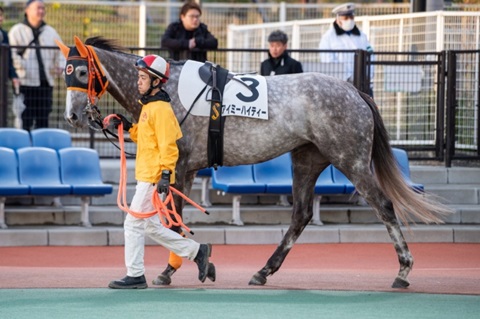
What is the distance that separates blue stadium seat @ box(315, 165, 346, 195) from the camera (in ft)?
52.2

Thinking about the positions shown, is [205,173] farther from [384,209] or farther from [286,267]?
[384,209]

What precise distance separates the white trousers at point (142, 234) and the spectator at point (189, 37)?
6.62m

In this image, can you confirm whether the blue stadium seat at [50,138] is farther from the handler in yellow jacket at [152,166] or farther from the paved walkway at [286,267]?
the handler in yellow jacket at [152,166]

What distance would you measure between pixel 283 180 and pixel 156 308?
267 inches

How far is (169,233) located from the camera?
1059 cm

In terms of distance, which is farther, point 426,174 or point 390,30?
point 390,30

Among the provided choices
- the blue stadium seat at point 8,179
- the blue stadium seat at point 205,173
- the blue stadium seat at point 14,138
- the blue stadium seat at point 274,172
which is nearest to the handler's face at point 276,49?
the blue stadium seat at point 274,172

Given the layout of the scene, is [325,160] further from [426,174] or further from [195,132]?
[426,174]

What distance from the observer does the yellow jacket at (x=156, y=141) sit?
404 inches

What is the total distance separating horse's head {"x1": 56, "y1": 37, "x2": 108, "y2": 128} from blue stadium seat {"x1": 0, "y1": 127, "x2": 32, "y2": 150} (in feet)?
16.8

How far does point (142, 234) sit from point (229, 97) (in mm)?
1623

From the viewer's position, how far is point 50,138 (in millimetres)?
16516

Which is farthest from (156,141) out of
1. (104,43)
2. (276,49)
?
(276,49)

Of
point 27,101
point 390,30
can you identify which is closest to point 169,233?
point 27,101
